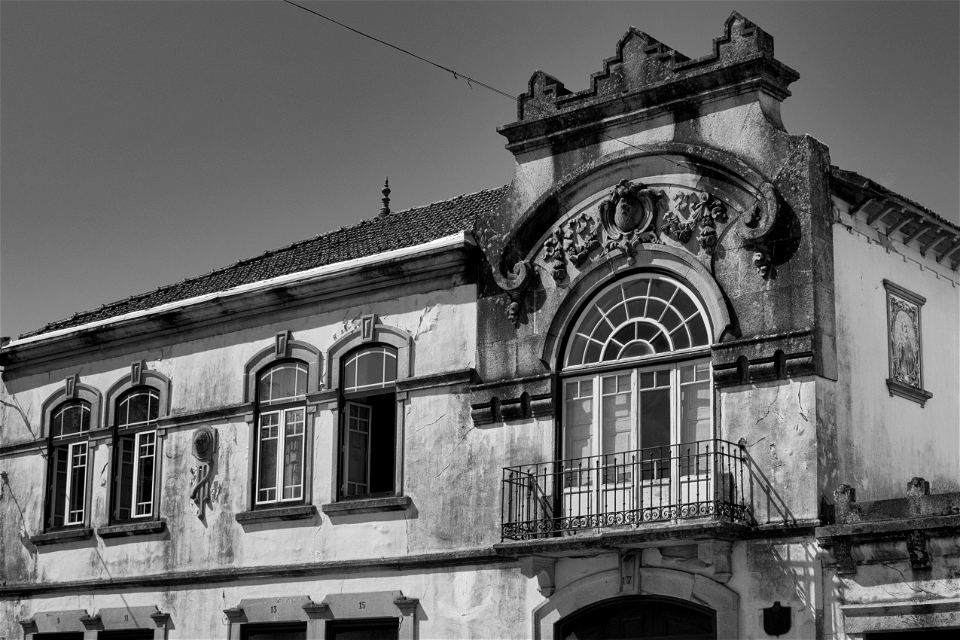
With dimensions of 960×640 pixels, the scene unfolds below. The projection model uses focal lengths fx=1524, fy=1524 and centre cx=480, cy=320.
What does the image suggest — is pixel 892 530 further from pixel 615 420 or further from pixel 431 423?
pixel 431 423

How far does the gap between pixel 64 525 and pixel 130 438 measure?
2003mm

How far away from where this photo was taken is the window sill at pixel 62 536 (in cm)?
2425

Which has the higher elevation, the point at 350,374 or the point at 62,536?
the point at 350,374

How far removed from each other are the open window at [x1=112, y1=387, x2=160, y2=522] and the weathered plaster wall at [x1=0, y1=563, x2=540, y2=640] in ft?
4.61

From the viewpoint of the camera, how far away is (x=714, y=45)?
18.4 m

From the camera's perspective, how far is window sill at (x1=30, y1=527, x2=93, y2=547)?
79.6 feet

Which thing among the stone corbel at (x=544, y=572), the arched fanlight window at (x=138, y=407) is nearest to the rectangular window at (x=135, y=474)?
the arched fanlight window at (x=138, y=407)

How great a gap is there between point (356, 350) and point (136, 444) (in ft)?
15.6

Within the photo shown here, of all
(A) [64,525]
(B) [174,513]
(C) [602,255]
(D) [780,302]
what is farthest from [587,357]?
(A) [64,525]

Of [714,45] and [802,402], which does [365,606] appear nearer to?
[802,402]

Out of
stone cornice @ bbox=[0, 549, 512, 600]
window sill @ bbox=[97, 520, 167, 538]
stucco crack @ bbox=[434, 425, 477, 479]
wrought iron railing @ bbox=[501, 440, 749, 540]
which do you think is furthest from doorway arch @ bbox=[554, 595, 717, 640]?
window sill @ bbox=[97, 520, 167, 538]

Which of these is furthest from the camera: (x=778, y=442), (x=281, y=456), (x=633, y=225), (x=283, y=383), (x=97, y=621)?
(x=97, y=621)

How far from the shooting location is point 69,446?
991 inches

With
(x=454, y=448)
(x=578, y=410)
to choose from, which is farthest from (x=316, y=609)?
(x=578, y=410)
